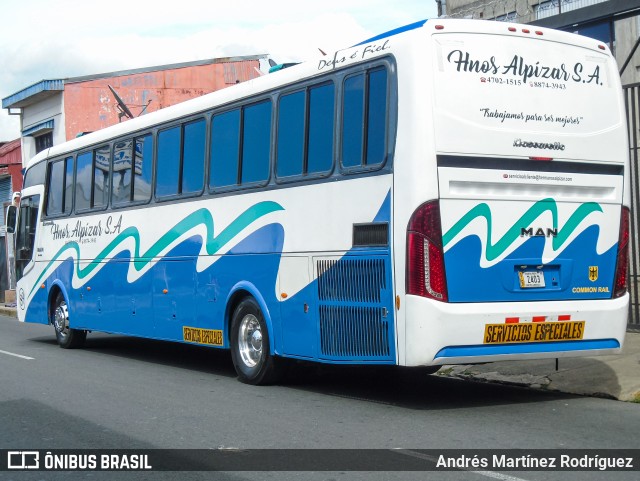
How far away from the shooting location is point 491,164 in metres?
8.37

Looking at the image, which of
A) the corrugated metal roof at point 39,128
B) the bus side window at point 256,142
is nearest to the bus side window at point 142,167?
the bus side window at point 256,142

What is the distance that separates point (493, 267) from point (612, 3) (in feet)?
22.3

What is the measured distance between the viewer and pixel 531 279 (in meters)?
8.50

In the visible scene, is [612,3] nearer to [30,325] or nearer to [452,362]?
[452,362]

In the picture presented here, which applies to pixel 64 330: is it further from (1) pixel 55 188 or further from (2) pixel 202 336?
(2) pixel 202 336

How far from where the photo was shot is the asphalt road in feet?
23.1

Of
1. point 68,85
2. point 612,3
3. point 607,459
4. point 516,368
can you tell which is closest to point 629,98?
point 612,3

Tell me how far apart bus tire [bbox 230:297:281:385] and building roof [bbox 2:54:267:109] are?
24.8 metres

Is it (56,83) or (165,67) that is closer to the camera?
(56,83)

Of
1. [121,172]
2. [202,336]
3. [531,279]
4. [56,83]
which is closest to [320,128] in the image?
[531,279]

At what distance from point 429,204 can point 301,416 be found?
227 centimetres

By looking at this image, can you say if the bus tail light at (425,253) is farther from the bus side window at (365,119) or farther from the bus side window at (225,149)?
the bus side window at (225,149)

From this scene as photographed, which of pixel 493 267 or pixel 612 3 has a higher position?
pixel 612 3

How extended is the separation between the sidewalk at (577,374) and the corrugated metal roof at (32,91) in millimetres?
25373
